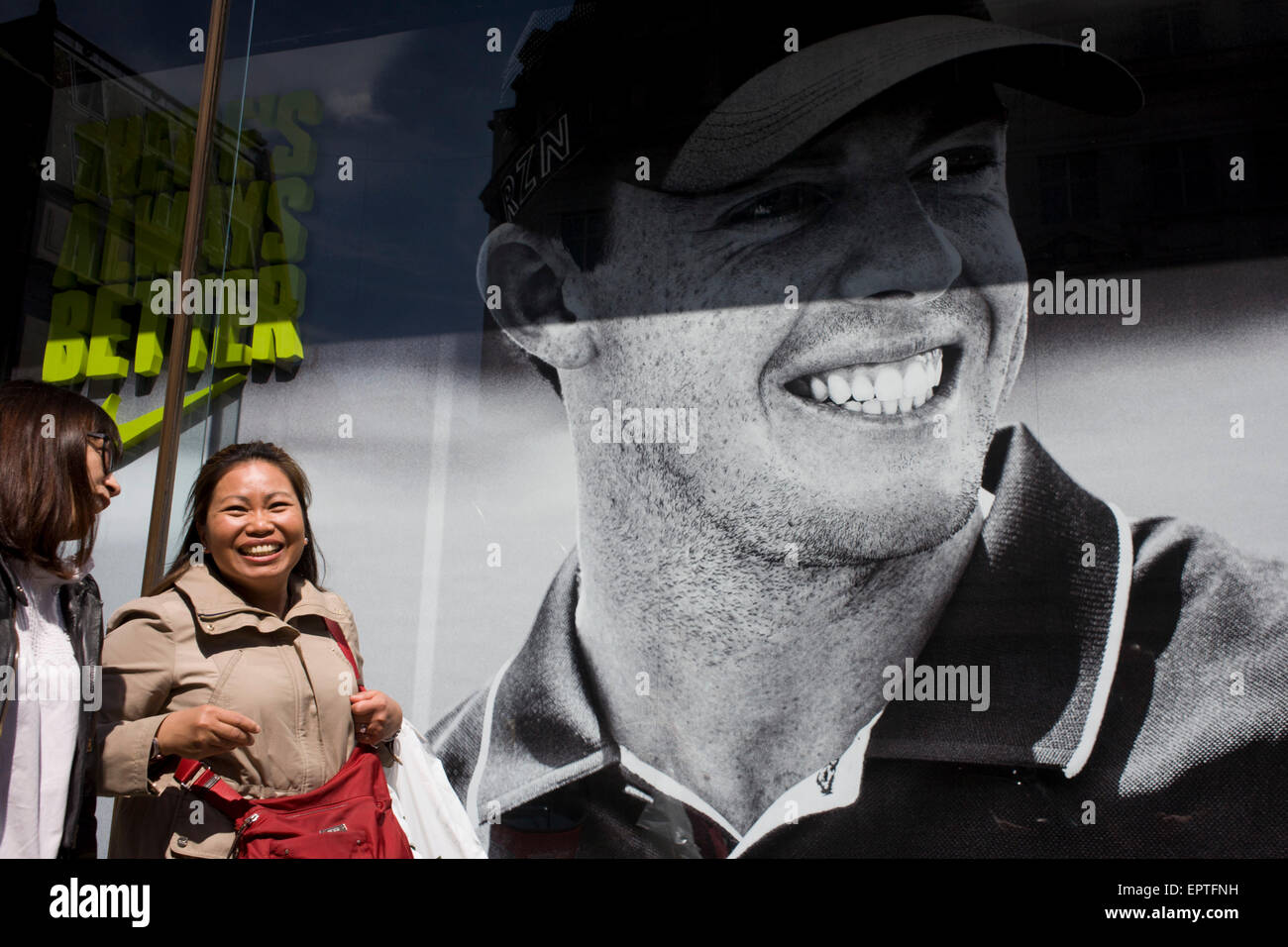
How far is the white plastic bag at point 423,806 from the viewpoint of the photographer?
268 cm

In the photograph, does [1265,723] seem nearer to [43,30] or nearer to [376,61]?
[376,61]

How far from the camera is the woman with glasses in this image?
230 cm

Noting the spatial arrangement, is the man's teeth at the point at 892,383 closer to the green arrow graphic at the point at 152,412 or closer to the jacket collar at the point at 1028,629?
the jacket collar at the point at 1028,629

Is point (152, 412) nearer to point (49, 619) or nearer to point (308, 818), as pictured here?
point (49, 619)

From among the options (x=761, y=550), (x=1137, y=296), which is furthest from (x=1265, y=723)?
(x=761, y=550)

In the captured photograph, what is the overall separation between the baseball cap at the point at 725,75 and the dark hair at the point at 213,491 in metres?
1.93

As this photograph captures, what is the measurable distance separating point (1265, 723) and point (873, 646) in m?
1.35

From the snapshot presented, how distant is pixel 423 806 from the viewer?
8.89ft

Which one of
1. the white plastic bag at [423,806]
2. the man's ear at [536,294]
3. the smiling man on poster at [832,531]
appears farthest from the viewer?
the man's ear at [536,294]

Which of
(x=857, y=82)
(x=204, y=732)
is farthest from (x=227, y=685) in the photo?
(x=857, y=82)

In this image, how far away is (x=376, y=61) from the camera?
4742 millimetres

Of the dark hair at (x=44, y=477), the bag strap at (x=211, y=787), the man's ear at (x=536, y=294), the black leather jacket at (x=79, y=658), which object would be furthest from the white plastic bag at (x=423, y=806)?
the man's ear at (x=536, y=294)

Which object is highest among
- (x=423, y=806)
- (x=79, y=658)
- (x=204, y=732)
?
(x=79, y=658)

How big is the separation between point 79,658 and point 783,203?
114 inches
